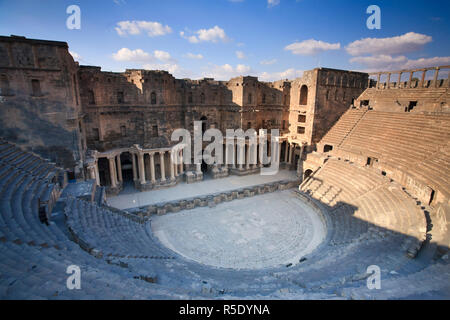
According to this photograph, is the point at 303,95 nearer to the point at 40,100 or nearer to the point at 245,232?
the point at 245,232

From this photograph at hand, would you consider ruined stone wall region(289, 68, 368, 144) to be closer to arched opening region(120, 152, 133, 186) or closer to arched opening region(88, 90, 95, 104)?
arched opening region(120, 152, 133, 186)

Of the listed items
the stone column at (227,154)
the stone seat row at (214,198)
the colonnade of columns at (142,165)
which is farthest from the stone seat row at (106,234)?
the stone column at (227,154)

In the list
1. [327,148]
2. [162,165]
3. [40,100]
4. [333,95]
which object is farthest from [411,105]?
[40,100]

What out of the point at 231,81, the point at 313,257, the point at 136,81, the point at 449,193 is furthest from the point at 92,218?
the point at 231,81

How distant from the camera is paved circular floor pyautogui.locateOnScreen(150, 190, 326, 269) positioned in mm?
12484

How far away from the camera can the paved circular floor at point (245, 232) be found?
12.5 m

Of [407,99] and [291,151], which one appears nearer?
[407,99]

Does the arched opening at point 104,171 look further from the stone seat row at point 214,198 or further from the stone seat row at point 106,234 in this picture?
the stone seat row at point 106,234

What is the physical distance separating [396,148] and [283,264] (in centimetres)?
1285

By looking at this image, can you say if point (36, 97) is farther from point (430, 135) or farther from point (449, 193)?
point (430, 135)

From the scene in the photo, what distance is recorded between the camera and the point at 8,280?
5.09 m

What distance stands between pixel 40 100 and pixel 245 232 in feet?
49.1

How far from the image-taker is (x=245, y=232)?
48.8 feet

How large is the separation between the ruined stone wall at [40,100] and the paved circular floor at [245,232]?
7854 mm
